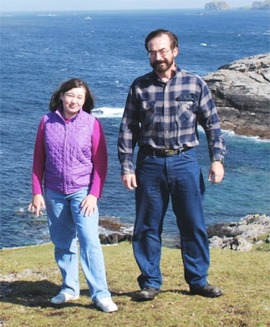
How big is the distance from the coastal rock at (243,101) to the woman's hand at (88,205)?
208ft

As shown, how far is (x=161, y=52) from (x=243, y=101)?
6796cm

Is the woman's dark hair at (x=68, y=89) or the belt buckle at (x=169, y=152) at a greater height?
the woman's dark hair at (x=68, y=89)

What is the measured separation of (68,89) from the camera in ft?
29.0

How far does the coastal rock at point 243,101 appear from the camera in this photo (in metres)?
72.6

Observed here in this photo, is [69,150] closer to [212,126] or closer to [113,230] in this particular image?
[212,126]

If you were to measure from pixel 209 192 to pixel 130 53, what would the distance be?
10976 centimetres

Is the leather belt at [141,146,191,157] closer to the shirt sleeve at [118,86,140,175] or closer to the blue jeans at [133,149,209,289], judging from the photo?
the blue jeans at [133,149,209,289]

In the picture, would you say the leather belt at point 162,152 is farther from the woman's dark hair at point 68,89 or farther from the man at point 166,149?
the woman's dark hair at point 68,89

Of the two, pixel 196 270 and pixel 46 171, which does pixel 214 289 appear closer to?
pixel 196 270

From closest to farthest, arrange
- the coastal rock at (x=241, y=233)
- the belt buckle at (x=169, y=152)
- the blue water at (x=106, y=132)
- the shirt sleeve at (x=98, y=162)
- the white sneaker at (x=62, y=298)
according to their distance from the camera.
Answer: the belt buckle at (x=169, y=152) → the shirt sleeve at (x=98, y=162) → the white sneaker at (x=62, y=298) → the coastal rock at (x=241, y=233) → the blue water at (x=106, y=132)

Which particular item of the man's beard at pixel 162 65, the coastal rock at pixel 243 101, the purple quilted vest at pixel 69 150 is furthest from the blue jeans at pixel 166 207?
the coastal rock at pixel 243 101

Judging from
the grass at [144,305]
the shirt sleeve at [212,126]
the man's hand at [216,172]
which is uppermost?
the shirt sleeve at [212,126]

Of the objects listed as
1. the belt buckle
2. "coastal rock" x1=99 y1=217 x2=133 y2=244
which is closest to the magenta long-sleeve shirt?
the belt buckle

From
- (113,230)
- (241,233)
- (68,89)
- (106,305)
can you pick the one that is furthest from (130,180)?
(113,230)
